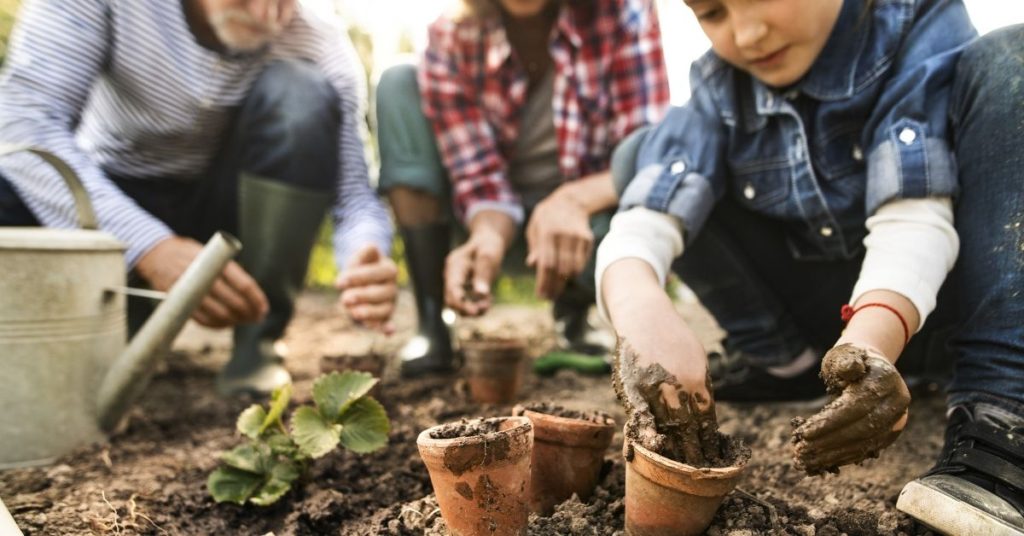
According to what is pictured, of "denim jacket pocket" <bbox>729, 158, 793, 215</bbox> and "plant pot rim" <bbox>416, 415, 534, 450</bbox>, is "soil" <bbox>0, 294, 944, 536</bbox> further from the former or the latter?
"denim jacket pocket" <bbox>729, 158, 793, 215</bbox>

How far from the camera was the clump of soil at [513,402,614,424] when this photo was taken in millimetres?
1379

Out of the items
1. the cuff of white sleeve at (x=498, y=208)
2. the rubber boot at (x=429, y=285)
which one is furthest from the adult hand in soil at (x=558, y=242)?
the rubber boot at (x=429, y=285)

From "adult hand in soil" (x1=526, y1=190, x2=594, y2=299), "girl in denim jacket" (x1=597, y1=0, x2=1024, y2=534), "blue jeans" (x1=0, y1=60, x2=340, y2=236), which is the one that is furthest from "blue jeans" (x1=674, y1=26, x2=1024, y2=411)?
"blue jeans" (x1=0, y1=60, x2=340, y2=236)

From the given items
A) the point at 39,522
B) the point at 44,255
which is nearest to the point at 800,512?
the point at 39,522

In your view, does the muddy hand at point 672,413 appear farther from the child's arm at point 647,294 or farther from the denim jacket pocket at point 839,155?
the denim jacket pocket at point 839,155

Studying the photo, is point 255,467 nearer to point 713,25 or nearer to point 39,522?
point 39,522

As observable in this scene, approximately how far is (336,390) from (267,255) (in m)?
1.13

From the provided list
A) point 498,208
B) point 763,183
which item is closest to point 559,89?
point 498,208

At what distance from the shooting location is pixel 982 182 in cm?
147

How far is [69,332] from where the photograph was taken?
1771 mm

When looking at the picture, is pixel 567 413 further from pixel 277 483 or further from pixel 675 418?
pixel 277 483

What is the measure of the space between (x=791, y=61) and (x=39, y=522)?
1.76m

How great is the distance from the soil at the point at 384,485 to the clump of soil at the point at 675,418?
0.34ft

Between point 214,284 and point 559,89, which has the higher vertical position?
point 559,89
